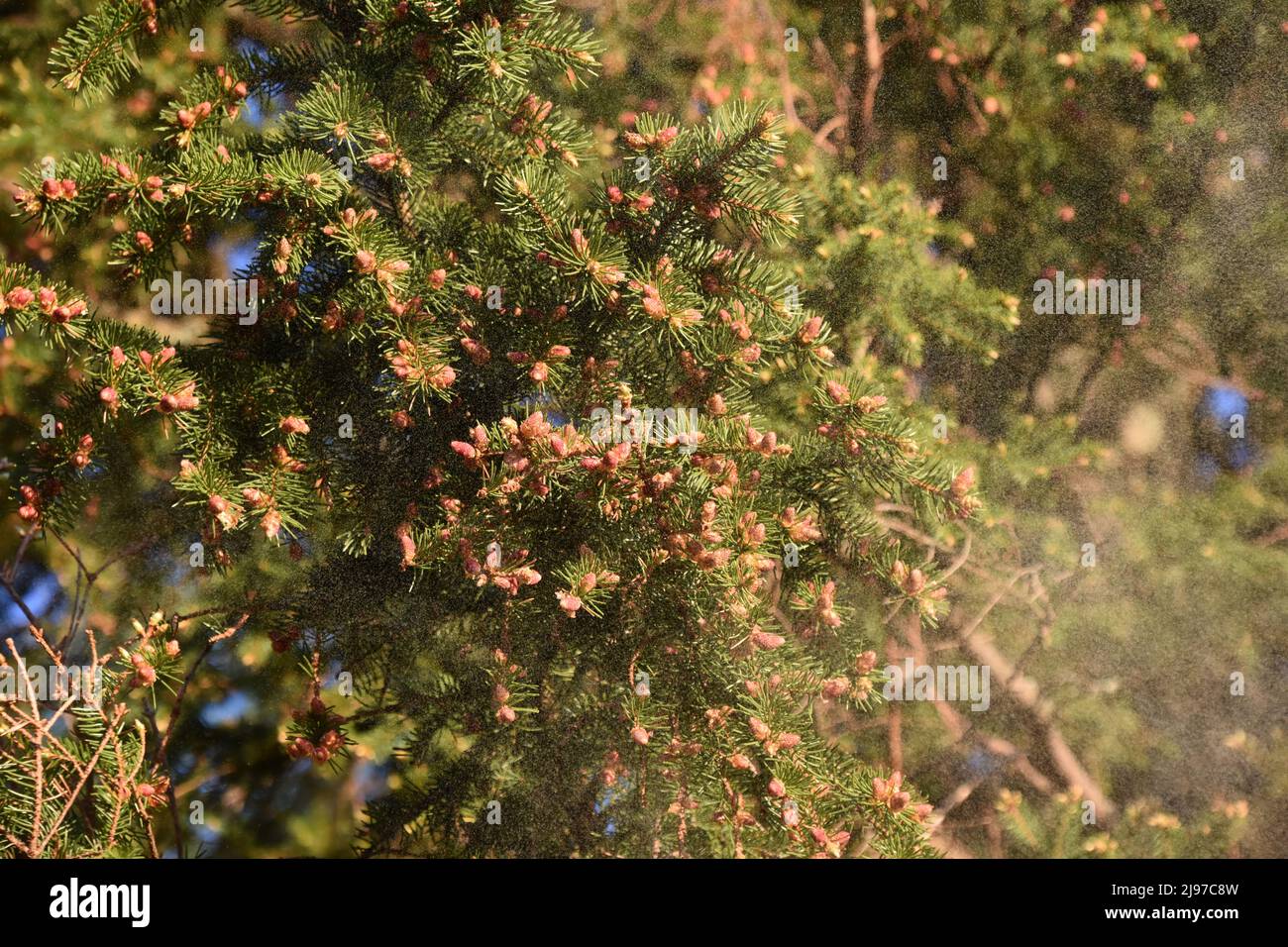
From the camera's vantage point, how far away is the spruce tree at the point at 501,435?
0.65m

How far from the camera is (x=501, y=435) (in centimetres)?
63

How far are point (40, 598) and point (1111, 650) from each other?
94cm

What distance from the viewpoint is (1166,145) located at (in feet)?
3.20

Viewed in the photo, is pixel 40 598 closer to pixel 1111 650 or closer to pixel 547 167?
pixel 547 167

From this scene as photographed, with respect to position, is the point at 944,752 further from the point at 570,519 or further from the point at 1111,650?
the point at 570,519

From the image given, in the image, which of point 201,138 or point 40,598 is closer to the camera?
point 201,138

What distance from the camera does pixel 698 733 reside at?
663 millimetres

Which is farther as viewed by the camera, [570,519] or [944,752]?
[944,752]

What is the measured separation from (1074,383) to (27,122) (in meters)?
0.98

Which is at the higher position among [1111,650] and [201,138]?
[201,138]

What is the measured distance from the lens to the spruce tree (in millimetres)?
646

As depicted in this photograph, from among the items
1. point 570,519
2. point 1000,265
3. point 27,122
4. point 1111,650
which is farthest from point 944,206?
point 27,122
